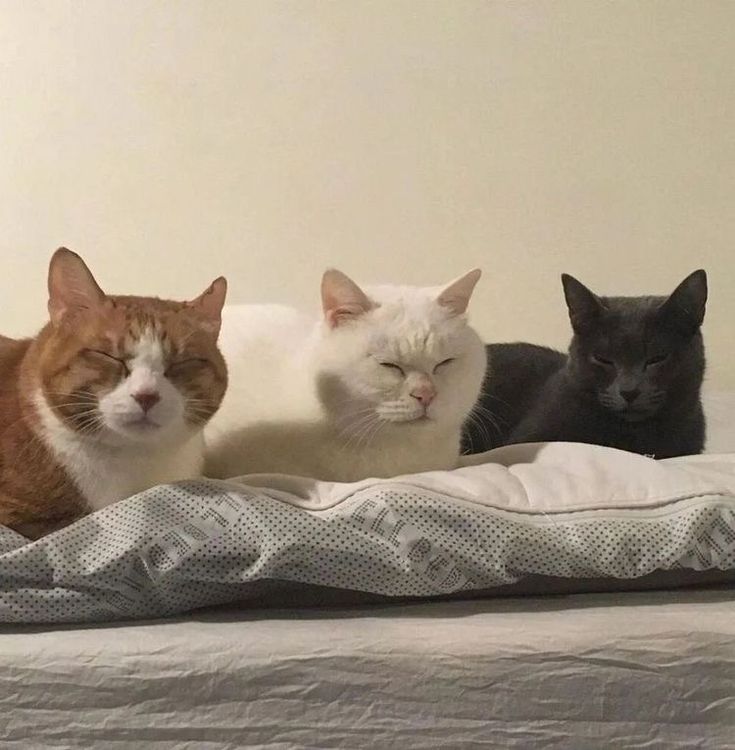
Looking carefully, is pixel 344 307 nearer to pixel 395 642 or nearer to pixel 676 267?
pixel 395 642

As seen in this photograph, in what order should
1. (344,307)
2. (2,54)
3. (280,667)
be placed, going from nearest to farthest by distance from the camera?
(280,667)
(344,307)
(2,54)

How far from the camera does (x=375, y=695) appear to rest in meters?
0.66

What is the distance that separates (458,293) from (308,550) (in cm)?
51

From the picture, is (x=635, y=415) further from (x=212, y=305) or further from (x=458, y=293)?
(x=212, y=305)

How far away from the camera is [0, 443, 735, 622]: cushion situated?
2.36 feet

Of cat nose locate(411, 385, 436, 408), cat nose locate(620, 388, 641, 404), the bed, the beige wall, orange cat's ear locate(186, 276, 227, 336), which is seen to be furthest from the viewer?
the beige wall

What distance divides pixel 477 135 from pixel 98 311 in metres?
1.28

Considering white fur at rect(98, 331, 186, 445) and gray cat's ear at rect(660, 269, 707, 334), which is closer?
white fur at rect(98, 331, 186, 445)

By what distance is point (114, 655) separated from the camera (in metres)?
0.67

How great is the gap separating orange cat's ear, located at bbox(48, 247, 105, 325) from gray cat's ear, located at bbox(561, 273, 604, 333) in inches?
32.3

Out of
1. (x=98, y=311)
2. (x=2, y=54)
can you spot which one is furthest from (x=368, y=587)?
(x=2, y=54)

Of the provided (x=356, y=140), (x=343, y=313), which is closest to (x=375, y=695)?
(x=343, y=313)

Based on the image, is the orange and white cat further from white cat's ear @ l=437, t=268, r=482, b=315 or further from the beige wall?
the beige wall

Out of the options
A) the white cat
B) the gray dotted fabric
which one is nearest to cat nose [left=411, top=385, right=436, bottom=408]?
the white cat
